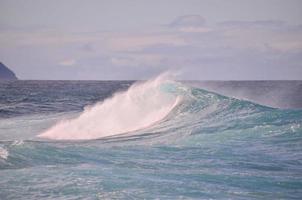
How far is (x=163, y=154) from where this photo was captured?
15797 mm

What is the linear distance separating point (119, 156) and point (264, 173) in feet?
15.6

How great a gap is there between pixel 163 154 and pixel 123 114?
11.3m

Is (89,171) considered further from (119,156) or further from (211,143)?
(211,143)

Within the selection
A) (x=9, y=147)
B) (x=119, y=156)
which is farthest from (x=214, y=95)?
(x=9, y=147)

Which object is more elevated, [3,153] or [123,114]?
[123,114]

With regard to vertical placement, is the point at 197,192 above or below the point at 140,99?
below

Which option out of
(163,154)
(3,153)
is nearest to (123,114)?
(163,154)

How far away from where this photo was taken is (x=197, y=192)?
11039 millimetres

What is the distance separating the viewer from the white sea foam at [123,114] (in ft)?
76.5

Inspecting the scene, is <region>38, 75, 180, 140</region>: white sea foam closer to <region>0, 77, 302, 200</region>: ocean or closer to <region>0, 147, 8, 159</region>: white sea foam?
<region>0, 77, 302, 200</region>: ocean

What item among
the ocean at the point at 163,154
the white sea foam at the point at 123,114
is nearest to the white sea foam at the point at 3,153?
the ocean at the point at 163,154

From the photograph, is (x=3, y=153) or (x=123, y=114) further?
(x=123, y=114)

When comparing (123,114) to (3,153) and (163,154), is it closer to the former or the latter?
(163,154)

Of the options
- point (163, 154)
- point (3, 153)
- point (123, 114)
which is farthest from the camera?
point (123, 114)
